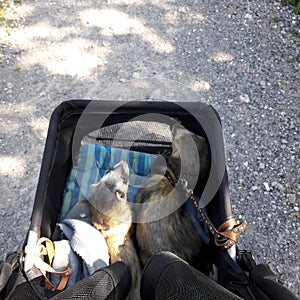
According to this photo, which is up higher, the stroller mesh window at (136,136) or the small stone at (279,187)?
the stroller mesh window at (136,136)

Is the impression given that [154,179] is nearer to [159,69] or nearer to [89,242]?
[89,242]

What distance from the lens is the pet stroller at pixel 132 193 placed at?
5.59 feet

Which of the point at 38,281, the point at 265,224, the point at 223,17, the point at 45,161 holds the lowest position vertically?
the point at 265,224

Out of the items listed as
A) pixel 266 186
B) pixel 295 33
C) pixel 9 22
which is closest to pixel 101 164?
pixel 266 186

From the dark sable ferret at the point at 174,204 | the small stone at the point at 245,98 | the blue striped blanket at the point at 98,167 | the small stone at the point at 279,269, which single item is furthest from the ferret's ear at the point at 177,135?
the small stone at the point at 245,98

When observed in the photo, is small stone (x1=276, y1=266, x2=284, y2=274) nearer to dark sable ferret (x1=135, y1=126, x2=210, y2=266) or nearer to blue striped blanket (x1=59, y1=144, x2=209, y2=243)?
dark sable ferret (x1=135, y1=126, x2=210, y2=266)

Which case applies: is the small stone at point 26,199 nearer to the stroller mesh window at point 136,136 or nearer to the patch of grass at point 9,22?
the stroller mesh window at point 136,136

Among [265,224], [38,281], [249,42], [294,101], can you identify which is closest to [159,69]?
[249,42]

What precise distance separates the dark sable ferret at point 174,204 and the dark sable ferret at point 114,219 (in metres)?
0.07

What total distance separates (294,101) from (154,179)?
4.83 feet

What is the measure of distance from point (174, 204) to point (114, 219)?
32 cm

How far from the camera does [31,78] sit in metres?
3.48

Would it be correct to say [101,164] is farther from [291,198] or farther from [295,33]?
[295,33]

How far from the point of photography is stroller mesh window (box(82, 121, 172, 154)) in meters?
2.64
